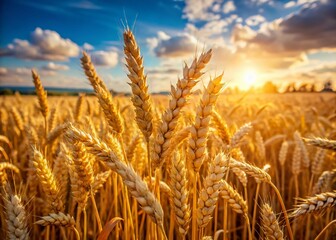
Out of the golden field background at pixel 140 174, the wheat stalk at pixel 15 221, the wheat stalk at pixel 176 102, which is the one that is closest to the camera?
the wheat stalk at pixel 176 102

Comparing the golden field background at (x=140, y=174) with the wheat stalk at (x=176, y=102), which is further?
the golden field background at (x=140, y=174)

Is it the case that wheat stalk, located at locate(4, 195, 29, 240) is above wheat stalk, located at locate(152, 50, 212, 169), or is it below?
below

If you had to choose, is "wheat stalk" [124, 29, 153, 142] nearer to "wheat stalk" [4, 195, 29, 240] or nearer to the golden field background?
the golden field background

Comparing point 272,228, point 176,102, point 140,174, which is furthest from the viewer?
point 140,174

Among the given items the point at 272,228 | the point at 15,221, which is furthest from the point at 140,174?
the point at 272,228

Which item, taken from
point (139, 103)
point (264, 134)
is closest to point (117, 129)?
point (139, 103)

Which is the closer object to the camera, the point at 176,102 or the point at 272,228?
the point at 176,102

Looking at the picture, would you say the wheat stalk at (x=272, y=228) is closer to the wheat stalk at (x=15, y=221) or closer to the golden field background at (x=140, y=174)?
the golden field background at (x=140, y=174)

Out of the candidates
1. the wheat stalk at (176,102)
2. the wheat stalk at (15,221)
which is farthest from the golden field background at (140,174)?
the wheat stalk at (176,102)

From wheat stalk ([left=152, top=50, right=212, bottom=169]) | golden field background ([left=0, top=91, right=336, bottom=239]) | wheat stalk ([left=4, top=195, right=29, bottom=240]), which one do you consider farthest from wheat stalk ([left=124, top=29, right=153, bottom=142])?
wheat stalk ([left=4, top=195, right=29, bottom=240])

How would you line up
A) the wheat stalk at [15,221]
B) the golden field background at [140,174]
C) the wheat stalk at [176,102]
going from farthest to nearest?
the golden field background at [140,174] → the wheat stalk at [15,221] → the wheat stalk at [176,102]

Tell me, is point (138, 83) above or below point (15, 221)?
above

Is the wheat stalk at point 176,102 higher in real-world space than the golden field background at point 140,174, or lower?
higher

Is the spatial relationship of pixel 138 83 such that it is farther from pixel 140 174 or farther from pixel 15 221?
pixel 140 174
